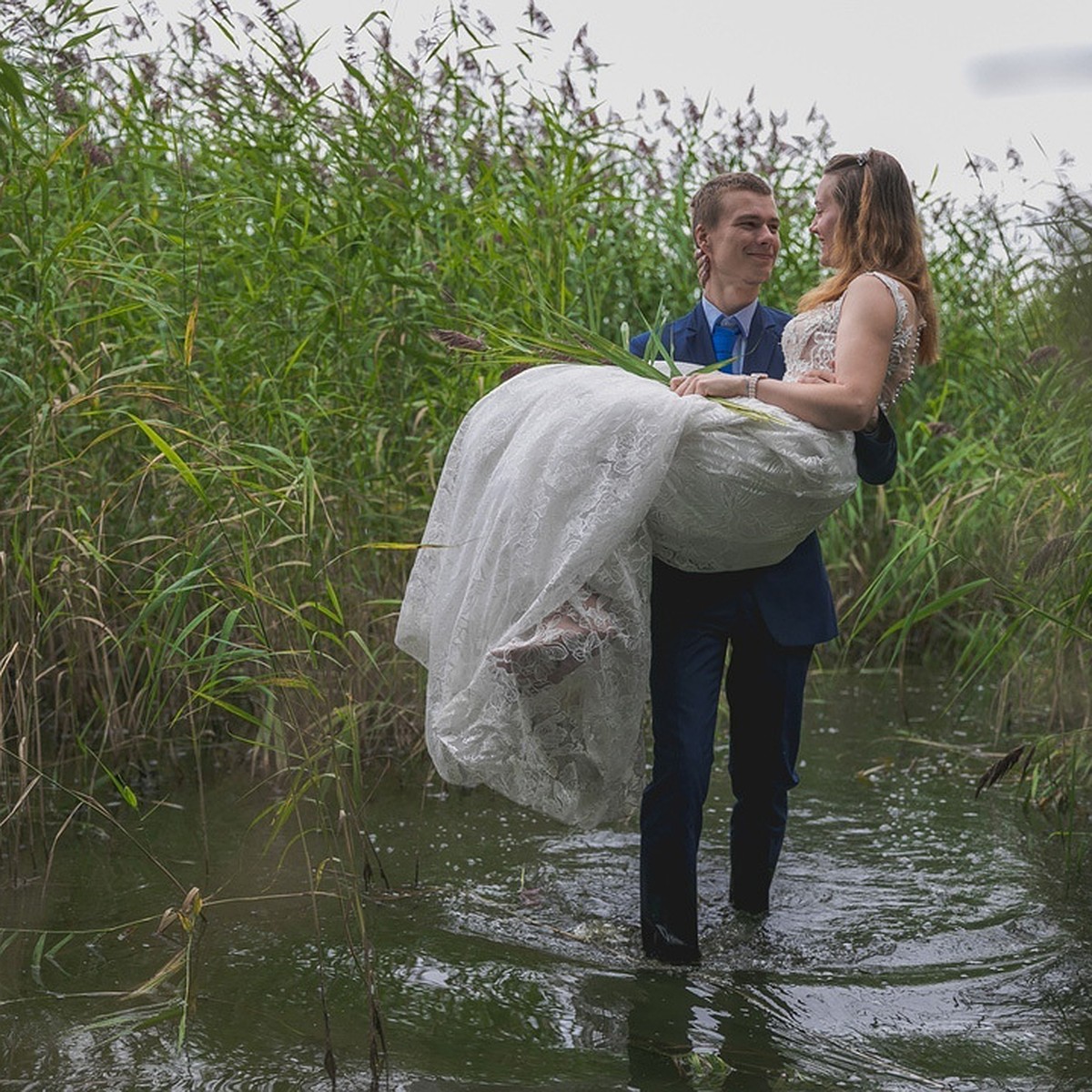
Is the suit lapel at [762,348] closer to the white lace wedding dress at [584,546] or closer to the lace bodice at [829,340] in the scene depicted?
the lace bodice at [829,340]

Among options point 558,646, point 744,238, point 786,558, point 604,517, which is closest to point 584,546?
point 604,517

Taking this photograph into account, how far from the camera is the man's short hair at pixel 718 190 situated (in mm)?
3945

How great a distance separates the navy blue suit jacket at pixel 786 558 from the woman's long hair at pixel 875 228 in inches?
10.7

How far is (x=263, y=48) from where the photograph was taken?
5340 mm

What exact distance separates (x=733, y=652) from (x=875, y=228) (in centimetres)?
111

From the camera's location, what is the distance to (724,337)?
13.3 ft

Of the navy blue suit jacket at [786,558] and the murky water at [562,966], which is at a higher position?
the navy blue suit jacket at [786,558]

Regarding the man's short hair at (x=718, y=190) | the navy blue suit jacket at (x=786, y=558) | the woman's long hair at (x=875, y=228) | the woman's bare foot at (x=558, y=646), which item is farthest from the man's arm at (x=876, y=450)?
the woman's bare foot at (x=558, y=646)

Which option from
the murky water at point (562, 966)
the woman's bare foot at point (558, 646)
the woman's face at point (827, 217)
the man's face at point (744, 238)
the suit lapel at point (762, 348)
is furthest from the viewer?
the suit lapel at point (762, 348)

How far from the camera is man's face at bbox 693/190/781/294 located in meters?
3.93

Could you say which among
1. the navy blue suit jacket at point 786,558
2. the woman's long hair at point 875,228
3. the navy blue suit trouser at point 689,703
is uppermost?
the woman's long hair at point 875,228

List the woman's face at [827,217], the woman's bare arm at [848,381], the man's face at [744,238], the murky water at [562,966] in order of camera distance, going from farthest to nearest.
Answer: the man's face at [744,238] < the woman's face at [827,217] < the woman's bare arm at [848,381] < the murky water at [562,966]

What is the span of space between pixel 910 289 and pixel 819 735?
10.00 feet

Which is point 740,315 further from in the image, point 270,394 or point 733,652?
point 270,394
